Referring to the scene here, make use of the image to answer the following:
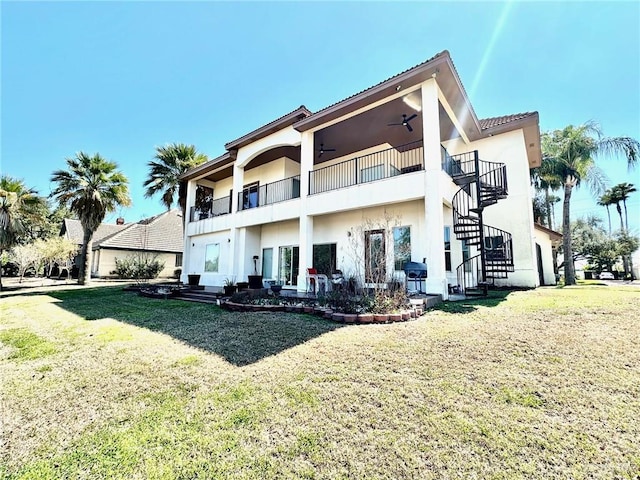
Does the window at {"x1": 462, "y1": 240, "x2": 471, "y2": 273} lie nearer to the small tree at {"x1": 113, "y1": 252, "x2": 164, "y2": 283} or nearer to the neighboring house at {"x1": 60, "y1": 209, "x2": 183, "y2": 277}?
the small tree at {"x1": 113, "y1": 252, "x2": 164, "y2": 283}

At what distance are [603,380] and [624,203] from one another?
167 feet

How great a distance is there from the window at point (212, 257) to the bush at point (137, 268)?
30.7ft

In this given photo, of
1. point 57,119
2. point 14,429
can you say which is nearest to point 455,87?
point 14,429

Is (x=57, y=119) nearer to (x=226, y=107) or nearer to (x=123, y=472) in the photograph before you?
(x=226, y=107)

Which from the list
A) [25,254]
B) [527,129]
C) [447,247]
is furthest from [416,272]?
[25,254]

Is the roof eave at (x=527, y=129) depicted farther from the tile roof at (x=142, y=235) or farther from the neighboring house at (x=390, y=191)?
the tile roof at (x=142, y=235)

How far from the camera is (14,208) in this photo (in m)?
14.9

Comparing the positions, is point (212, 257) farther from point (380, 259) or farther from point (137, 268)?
point (380, 259)

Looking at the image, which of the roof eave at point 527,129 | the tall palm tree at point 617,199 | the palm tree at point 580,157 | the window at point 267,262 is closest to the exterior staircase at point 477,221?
the roof eave at point 527,129

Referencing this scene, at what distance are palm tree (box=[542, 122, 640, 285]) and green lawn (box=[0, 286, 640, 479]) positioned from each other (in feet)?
46.7

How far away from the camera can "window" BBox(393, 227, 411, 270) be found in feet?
35.1

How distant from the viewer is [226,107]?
16.5 metres

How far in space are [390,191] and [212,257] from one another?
11.3 m

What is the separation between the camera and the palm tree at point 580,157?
52.7ft
